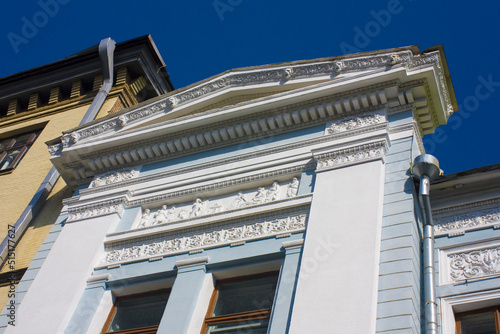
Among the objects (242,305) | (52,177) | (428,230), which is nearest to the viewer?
(428,230)

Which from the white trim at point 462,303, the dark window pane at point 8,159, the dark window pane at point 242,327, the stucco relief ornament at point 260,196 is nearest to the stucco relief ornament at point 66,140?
the dark window pane at point 8,159

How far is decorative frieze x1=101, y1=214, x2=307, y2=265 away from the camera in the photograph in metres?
11.3

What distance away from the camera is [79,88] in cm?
2100

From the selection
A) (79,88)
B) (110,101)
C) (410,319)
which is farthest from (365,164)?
(79,88)

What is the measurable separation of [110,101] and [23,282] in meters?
8.06

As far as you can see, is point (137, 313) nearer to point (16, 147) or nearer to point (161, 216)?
point (161, 216)

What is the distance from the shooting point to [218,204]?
1272cm

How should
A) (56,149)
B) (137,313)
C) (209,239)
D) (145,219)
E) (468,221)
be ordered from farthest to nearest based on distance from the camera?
1. (56,149)
2. (145,219)
3. (209,239)
4. (137,313)
5. (468,221)

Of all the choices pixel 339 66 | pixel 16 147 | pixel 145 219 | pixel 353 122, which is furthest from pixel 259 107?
pixel 16 147

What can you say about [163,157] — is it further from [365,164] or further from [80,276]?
[365,164]

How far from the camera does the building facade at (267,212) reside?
9547 mm

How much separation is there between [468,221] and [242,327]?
381cm

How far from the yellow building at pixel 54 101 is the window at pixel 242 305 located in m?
6.49

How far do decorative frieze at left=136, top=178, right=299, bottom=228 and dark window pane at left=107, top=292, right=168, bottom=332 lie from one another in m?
1.59
